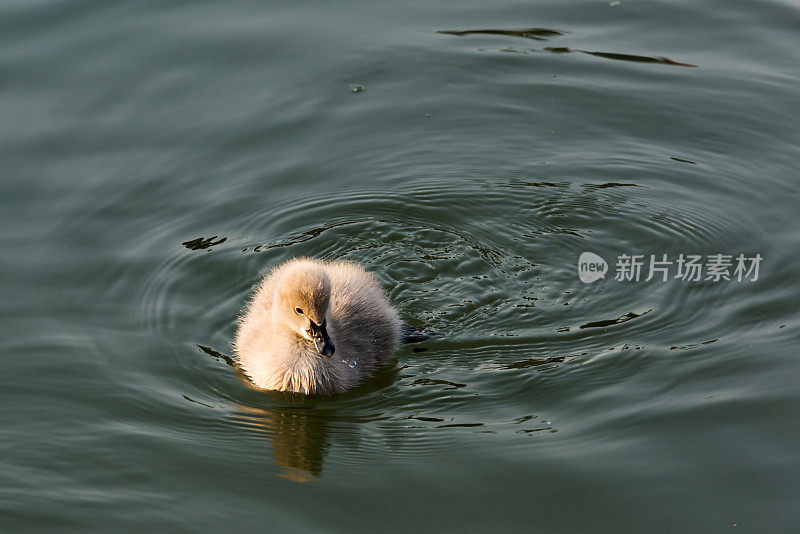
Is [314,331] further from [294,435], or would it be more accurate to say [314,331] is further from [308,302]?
[294,435]

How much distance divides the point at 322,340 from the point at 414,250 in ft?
4.64

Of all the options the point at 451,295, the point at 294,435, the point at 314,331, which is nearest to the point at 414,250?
the point at 451,295

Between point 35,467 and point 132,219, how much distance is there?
7.32 ft

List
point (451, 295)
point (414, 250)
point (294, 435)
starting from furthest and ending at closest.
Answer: point (414, 250) → point (451, 295) → point (294, 435)

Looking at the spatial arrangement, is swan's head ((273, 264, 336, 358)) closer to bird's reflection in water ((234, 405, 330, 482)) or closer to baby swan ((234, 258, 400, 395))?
baby swan ((234, 258, 400, 395))

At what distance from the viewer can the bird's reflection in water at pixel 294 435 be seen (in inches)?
190

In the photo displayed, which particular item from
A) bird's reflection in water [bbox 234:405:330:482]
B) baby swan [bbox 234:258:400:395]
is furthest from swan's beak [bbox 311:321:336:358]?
bird's reflection in water [bbox 234:405:330:482]

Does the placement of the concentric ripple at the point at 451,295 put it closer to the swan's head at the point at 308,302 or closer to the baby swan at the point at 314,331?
the baby swan at the point at 314,331

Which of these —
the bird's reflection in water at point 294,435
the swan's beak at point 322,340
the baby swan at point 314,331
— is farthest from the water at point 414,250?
the swan's beak at point 322,340

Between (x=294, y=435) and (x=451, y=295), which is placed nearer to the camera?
(x=294, y=435)

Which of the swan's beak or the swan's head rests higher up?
the swan's head

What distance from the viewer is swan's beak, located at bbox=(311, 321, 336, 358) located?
16.9ft

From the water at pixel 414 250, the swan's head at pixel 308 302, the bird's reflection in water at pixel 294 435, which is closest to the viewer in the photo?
the water at pixel 414 250

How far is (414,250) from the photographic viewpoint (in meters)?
6.47
